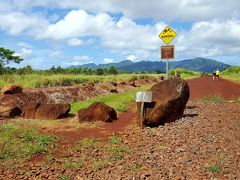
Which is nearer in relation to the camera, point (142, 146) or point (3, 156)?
point (3, 156)

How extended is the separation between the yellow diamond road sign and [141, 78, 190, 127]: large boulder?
5174 mm

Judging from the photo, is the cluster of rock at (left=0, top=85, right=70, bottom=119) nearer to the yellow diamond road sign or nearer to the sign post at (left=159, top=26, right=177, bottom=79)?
the sign post at (left=159, top=26, right=177, bottom=79)

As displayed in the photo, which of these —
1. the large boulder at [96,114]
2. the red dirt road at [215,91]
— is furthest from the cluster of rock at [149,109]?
the red dirt road at [215,91]

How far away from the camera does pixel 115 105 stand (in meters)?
21.6

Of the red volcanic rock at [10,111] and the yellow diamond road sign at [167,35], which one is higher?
the yellow diamond road sign at [167,35]

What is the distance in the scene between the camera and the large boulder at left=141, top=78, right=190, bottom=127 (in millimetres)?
15312

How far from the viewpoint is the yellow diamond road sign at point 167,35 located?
833 inches

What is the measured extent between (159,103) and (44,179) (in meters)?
6.65

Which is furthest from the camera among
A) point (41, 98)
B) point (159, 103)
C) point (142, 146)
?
point (41, 98)

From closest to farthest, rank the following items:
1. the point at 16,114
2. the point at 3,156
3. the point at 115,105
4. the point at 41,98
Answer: the point at 3,156 → the point at 16,114 → the point at 115,105 → the point at 41,98

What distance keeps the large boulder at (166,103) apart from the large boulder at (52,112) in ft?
12.9

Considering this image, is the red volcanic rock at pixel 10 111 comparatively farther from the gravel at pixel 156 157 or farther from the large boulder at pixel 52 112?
the gravel at pixel 156 157

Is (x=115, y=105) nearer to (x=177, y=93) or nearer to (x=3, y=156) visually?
(x=177, y=93)

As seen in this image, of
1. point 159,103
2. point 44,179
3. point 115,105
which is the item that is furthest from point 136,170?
point 115,105
